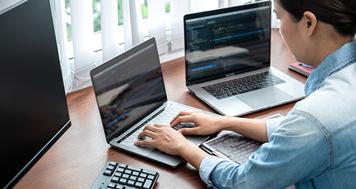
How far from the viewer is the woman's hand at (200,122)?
124 centimetres

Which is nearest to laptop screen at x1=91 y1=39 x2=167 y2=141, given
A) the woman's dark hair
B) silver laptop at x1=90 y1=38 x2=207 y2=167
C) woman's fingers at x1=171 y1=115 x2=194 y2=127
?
silver laptop at x1=90 y1=38 x2=207 y2=167

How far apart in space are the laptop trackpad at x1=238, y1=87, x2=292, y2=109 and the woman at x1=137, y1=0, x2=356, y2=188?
36 cm

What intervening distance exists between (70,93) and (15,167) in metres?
0.61

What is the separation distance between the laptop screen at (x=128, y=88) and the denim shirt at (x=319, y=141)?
1.26 ft

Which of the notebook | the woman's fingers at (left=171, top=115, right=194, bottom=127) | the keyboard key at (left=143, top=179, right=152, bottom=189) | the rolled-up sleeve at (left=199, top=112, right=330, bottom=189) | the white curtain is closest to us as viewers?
the rolled-up sleeve at (left=199, top=112, right=330, bottom=189)

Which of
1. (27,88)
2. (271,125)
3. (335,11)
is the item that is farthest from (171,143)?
(335,11)

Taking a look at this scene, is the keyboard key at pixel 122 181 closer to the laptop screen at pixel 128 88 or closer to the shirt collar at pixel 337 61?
the laptop screen at pixel 128 88

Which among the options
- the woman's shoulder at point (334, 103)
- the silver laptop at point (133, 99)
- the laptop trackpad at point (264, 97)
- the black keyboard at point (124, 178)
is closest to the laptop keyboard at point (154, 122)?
the silver laptop at point (133, 99)

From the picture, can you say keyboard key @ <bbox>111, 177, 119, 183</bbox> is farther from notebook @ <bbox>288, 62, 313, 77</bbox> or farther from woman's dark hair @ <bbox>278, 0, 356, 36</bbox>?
notebook @ <bbox>288, 62, 313, 77</bbox>

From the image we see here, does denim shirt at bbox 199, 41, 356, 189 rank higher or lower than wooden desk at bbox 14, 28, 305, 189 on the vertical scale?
higher

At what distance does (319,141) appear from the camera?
0.87 meters

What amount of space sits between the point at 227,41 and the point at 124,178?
0.68m

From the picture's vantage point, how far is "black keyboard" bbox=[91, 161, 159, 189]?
104 cm

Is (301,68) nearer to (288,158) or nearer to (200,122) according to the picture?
(200,122)
